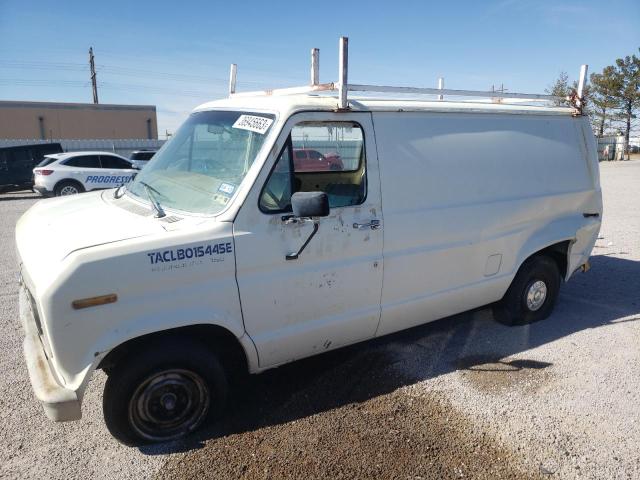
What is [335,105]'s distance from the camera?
11.0ft

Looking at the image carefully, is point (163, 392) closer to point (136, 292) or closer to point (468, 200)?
point (136, 292)

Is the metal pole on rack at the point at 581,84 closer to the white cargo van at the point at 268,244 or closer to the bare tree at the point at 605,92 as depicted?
the white cargo van at the point at 268,244

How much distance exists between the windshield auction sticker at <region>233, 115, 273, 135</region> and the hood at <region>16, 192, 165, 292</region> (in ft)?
3.00

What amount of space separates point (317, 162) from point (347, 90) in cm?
64

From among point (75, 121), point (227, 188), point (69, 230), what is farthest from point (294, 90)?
point (75, 121)

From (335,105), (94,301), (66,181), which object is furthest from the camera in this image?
(66,181)

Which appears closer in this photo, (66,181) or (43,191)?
(43,191)

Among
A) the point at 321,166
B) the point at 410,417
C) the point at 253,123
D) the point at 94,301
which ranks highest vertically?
the point at 253,123

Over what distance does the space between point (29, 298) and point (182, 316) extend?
3.95 feet

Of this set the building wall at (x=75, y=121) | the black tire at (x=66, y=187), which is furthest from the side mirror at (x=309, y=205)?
the building wall at (x=75, y=121)

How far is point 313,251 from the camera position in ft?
10.7

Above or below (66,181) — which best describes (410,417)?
below

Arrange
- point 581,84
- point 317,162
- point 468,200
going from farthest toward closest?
point 581,84, point 468,200, point 317,162

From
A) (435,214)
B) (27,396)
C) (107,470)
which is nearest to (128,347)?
(107,470)
